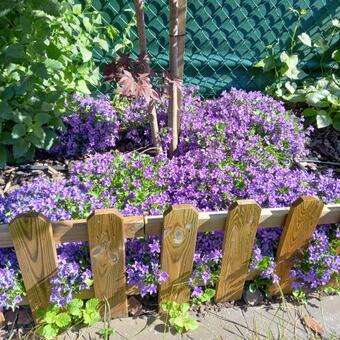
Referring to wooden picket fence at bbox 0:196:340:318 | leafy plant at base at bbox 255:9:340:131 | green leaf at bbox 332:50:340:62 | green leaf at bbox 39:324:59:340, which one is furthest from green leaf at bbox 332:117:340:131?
green leaf at bbox 39:324:59:340

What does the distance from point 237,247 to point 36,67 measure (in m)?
1.42

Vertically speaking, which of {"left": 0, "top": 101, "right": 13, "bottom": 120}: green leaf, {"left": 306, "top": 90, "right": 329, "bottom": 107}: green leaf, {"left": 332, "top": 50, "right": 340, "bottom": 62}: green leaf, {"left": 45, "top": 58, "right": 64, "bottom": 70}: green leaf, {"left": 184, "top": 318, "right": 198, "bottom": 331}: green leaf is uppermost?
{"left": 332, "top": 50, "right": 340, "bottom": 62}: green leaf

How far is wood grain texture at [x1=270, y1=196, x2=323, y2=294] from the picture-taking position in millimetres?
2021

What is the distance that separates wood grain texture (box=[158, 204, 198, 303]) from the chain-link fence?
2014mm

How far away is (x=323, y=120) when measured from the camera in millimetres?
3416

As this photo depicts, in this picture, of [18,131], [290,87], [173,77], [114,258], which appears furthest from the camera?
[290,87]

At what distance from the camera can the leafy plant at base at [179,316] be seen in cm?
225

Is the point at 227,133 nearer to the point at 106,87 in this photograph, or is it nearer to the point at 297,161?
the point at 297,161

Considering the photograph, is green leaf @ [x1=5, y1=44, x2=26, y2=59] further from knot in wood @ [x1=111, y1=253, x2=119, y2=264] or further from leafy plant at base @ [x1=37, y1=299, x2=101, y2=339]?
leafy plant at base @ [x1=37, y1=299, x2=101, y2=339]

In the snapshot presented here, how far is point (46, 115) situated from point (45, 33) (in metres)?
0.46

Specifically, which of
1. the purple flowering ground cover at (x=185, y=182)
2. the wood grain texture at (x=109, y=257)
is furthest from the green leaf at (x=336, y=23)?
the wood grain texture at (x=109, y=257)

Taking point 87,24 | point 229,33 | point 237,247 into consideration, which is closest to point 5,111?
point 87,24

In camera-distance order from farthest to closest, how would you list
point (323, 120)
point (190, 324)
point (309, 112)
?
1. point (309, 112)
2. point (323, 120)
3. point (190, 324)

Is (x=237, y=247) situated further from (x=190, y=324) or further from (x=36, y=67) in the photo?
(x=36, y=67)
